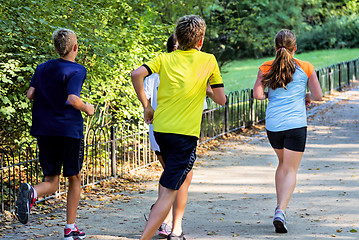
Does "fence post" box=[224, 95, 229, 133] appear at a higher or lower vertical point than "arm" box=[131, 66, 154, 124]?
lower

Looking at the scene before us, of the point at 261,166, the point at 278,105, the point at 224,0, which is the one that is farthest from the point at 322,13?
the point at 278,105

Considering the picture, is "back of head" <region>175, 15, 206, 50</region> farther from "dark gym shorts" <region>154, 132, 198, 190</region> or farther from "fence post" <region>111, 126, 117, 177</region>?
"fence post" <region>111, 126, 117, 177</region>

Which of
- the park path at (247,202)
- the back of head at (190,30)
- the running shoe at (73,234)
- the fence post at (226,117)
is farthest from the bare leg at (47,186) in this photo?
the fence post at (226,117)

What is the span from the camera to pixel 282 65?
5.05 metres

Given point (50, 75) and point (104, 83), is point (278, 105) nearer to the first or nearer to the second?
point (50, 75)

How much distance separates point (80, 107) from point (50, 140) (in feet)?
1.32

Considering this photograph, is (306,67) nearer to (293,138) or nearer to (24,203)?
(293,138)

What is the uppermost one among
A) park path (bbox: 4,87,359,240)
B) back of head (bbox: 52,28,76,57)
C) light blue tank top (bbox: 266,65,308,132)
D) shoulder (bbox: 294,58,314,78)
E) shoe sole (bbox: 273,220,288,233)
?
back of head (bbox: 52,28,76,57)

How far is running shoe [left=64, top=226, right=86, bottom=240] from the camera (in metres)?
4.75

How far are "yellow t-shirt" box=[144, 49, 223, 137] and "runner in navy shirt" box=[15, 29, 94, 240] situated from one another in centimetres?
76

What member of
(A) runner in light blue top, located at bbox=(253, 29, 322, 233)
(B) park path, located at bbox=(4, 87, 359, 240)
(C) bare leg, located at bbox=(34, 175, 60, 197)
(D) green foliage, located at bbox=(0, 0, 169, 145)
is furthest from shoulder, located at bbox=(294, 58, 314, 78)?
(D) green foliage, located at bbox=(0, 0, 169, 145)

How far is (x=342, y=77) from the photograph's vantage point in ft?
64.6

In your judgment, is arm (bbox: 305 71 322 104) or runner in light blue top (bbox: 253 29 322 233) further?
arm (bbox: 305 71 322 104)

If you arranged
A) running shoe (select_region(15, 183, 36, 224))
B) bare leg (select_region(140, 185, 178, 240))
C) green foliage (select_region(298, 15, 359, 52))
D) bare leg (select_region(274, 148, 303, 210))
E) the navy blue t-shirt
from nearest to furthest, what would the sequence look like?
bare leg (select_region(140, 185, 178, 240)) → running shoe (select_region(15, 183, 36, 224)) → the navy blue t-shirt → bare leg (select_region(274, 148, 303, 210)) → green foliage (select_region(298, 15, 359, 52))
